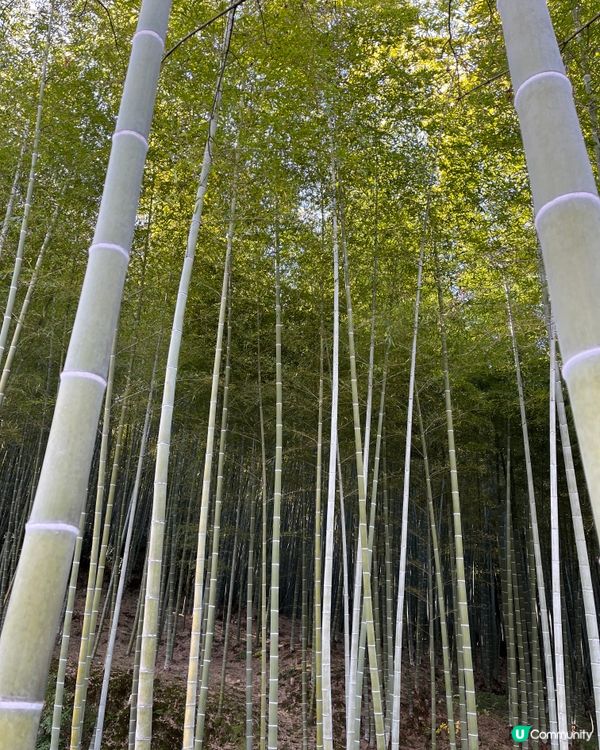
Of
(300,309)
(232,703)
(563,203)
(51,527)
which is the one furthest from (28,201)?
(232,703)

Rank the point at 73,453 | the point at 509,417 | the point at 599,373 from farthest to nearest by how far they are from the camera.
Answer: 1. the point at 509,417
2. the point at 73,453
3. the point at 599,373

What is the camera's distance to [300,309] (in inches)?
237

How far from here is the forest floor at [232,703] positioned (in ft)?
19.5

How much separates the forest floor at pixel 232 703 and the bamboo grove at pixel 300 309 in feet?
0.13

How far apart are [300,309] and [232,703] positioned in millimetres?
4426

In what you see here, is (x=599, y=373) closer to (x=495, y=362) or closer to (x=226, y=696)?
(x=495, y=362)

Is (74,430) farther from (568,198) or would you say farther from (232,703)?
(232,703)

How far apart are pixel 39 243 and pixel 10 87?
1.41 metres

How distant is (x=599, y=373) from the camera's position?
2.47 feet

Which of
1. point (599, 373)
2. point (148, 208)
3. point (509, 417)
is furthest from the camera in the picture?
point (509, 417)

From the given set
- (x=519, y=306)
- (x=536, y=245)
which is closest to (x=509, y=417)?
(x=519, y=306)

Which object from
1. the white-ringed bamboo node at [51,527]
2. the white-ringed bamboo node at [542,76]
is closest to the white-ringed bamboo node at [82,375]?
the white-ringed bamboo node at [51,527]

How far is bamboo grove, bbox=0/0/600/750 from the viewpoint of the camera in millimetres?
973

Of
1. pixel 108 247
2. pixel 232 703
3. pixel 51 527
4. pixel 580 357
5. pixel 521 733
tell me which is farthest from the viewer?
pixel 232 703
